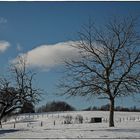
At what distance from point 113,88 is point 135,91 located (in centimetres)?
184

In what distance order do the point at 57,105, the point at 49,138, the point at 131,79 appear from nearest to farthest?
the point at 49,138
the point at 131,79
the point at 57,105

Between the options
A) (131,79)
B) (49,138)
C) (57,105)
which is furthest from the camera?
(57,105)

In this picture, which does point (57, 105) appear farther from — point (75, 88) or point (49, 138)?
point (49, 138)

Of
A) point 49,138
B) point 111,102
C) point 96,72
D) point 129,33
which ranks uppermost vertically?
point 129,33

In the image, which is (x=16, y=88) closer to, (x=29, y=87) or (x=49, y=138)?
(x=29, y=87)

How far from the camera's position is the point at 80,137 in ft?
69.4

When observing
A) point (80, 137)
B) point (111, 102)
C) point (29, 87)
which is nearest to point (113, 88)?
point (111, 102)

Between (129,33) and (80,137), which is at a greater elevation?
(129,33)

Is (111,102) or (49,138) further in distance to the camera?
(111,102)

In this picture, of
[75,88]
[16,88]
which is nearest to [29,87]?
[16,88]

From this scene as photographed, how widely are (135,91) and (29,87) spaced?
907 centimetres

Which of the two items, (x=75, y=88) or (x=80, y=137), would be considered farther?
(x=75, y=88)

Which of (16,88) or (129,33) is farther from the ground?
(129,33)

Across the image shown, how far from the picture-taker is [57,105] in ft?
303
